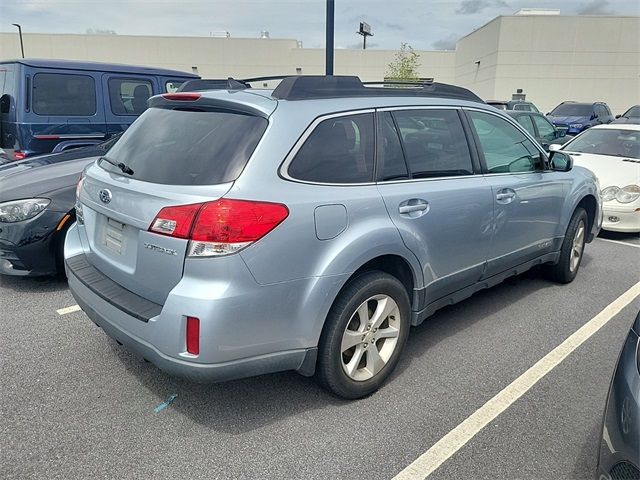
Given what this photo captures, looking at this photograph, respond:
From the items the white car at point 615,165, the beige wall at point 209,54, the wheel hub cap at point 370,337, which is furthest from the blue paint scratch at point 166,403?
the beige wall at point 209,54

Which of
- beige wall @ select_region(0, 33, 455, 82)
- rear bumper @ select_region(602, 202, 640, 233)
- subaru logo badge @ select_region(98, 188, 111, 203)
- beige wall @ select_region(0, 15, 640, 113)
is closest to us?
subaru logo badge @ select_region(98, 188, 111, 203)

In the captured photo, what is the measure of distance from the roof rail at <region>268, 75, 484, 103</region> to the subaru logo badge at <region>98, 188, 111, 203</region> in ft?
3.41

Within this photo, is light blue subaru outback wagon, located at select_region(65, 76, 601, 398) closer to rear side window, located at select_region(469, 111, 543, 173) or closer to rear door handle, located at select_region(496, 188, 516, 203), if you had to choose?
rear door handle, located at select_region(496, 188, 516, 203)

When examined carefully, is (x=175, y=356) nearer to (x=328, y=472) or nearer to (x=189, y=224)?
(x=189, y=224)

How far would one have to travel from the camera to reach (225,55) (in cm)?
4547

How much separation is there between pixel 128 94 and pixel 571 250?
6057mm

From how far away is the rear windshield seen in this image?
226cm

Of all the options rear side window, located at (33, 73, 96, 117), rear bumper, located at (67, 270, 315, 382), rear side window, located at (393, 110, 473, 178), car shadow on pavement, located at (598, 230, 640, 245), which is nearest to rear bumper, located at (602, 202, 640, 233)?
car shadow on pavement, located at (598, 230, 640, 245)

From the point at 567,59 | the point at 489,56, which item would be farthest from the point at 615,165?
the point at 489,56

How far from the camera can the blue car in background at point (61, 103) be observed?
5863 millimetres

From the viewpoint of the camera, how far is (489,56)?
38438 millimetres

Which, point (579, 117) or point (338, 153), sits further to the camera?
point (579, 117)

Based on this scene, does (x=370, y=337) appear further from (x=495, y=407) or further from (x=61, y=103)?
(x=61, y=103)

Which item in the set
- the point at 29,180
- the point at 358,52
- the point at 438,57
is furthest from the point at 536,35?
the point at 29,180
